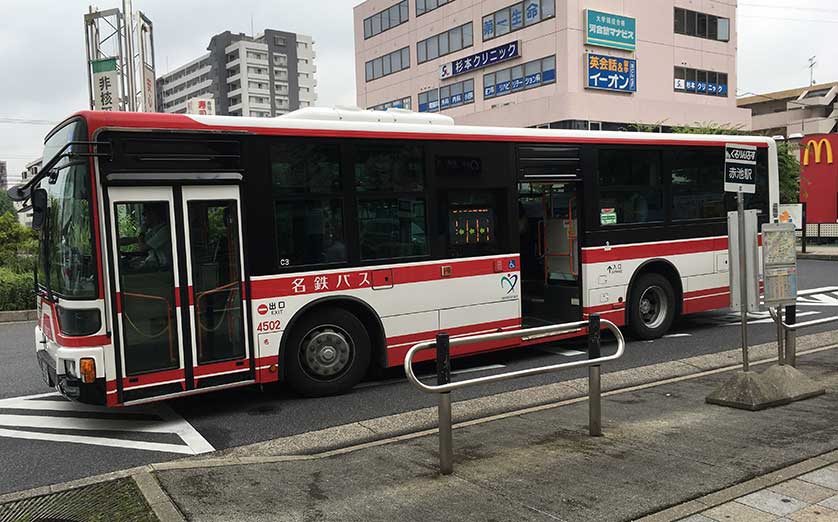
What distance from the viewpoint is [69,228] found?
6746mm

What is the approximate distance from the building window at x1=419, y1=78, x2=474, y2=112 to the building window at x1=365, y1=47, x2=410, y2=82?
3.57 m

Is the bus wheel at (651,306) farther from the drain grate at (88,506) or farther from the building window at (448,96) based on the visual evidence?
the building window at (448,96)

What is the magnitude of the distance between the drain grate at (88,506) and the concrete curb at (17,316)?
38.1 ft

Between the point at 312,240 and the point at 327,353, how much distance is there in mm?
1251

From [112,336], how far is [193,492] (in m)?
2.31

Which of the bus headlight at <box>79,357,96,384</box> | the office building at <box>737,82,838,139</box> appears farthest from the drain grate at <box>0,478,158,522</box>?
the office building at <box>737,82,838,139</box>


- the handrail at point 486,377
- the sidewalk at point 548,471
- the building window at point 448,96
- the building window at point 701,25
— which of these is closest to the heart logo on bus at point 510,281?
the sidewalk at point 548,471

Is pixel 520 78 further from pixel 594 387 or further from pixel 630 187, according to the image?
pixel 594 387

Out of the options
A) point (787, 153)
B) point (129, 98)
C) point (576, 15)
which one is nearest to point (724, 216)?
point (129, 98)

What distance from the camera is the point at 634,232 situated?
33.9 feet

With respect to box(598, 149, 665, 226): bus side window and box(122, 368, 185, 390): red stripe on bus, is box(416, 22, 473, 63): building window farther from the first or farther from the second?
box(122, 368, 185, 390): red stripe on bus

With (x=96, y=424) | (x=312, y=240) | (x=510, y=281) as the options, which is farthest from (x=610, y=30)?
(x=96, y=424)

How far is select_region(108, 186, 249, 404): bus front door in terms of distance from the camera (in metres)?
6.57

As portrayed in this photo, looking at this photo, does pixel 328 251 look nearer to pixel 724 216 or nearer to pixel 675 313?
pixel 675 313
